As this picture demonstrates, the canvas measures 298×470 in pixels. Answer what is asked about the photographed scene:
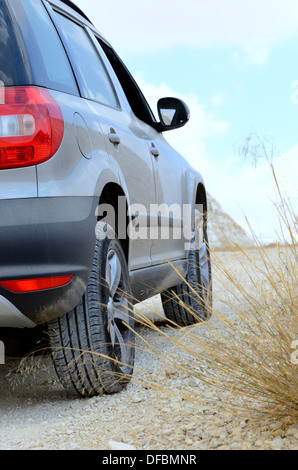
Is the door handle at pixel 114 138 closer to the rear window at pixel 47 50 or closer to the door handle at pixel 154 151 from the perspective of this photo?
the rear window at pixel 47 50

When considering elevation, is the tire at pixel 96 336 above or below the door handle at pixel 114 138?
below

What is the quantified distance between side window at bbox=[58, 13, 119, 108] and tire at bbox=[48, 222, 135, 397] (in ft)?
2.75

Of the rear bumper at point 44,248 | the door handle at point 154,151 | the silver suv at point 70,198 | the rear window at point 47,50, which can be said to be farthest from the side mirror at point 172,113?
the rear bumper at point 44,248

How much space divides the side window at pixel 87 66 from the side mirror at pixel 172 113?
691mm

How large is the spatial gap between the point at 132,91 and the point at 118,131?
51.7 inches

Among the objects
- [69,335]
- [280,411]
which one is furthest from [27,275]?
[280,411]

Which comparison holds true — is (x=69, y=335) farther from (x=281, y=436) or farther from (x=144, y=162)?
(x=144, y=162)

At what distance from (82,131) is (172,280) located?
195cm

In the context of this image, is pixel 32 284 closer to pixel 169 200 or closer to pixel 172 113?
pixel 169 200

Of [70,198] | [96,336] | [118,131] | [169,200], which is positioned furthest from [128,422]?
[169,200]

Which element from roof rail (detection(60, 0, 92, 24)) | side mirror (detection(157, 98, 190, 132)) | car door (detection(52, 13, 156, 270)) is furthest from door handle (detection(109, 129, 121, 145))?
side mirror (detection(157, 98, 190, 132))

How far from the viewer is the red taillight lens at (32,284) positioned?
8.82 ft

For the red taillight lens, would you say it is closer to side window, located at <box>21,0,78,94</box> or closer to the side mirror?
side window, located at <box>21,0,78,94</box>

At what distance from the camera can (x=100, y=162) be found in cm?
315
